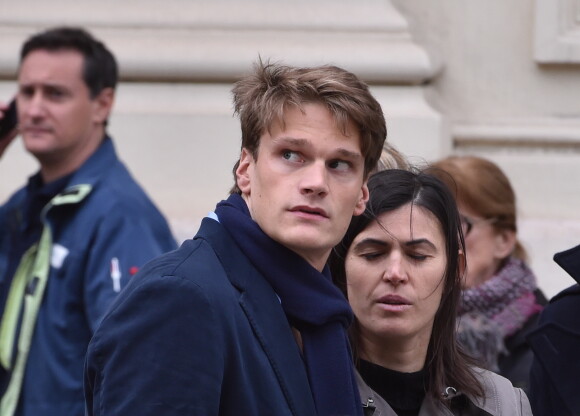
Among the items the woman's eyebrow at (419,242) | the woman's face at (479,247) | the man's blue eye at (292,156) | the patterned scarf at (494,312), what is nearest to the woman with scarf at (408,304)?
the woman's eyebrow at (419,242)

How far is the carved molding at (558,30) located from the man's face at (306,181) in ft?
11.6

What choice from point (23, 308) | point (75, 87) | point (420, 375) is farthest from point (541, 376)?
point (75, 87)

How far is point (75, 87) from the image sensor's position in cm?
492

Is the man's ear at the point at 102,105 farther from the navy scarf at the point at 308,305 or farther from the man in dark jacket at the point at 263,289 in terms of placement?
the navy scarf at the point at 308,305

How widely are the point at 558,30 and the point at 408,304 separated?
3.12 metres

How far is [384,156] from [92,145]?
1.44 meters

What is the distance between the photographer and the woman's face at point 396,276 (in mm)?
3246

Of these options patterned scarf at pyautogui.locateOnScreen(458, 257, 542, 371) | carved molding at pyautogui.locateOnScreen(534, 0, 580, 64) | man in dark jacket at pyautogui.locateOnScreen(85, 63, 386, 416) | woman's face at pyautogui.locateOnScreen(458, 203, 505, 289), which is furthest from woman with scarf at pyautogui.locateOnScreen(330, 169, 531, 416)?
carved molding at pyautogui.locateOnScreen(534, 0, 580, 64)

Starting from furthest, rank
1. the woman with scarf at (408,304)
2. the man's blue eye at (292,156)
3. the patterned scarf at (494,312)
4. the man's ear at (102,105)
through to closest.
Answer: the man's ear at (102,105) → the patterned scarf at (494,312) → the woman with scarf at (408,304) → the man's blue eye at (292,156)

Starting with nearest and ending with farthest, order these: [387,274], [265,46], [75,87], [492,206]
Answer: [387,274], [492,206], [75,87], [265,46]

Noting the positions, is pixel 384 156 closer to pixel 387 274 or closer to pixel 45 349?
pixel 387 274

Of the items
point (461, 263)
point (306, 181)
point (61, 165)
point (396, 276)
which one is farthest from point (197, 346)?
point (61, 165)

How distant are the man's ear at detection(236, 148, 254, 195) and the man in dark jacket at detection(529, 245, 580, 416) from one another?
1272 mm

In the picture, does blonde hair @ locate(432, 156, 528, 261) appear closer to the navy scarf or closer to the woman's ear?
the woman's ear
